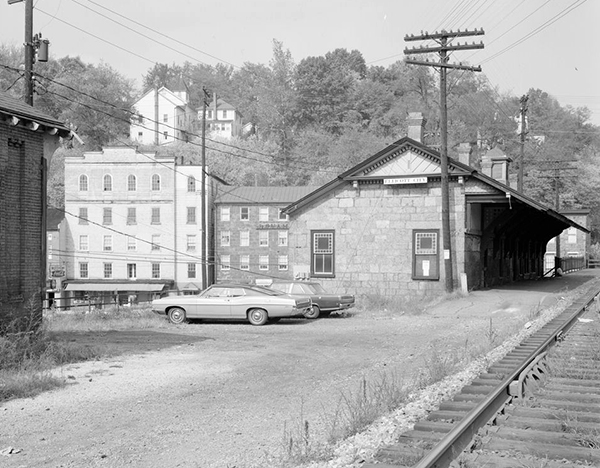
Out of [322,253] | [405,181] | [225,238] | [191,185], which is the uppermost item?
[191,185]

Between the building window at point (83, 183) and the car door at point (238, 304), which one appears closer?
the car door at point (238, 304)

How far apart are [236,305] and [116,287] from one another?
50.2 m

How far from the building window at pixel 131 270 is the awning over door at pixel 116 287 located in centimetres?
120

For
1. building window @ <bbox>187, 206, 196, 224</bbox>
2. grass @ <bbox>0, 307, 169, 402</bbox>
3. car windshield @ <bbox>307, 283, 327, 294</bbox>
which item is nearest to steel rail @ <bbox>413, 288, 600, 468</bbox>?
grass @ <bbox>0, 307, 169, 402</bbox>

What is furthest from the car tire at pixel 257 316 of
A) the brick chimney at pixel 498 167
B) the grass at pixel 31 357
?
the brick chimney at pixel 498 167

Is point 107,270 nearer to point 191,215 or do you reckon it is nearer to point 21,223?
point 191,215

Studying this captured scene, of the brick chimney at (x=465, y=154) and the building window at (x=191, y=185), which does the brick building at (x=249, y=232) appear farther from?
the brick chimney at (x=465, y=154)

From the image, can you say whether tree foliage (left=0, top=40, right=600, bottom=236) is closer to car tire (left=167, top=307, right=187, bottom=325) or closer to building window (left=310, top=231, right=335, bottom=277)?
building window (left=310, top=231, right=335, bottom=277)

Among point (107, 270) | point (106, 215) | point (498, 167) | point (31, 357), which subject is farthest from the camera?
point (106, 215)

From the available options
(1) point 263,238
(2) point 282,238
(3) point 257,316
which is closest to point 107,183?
(1) point 263,238

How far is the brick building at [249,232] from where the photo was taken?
70000 millimetres

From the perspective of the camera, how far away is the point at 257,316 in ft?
74.5

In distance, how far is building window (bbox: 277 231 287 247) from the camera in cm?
6994

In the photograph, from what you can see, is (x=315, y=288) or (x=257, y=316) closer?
(x=257, y=316)
